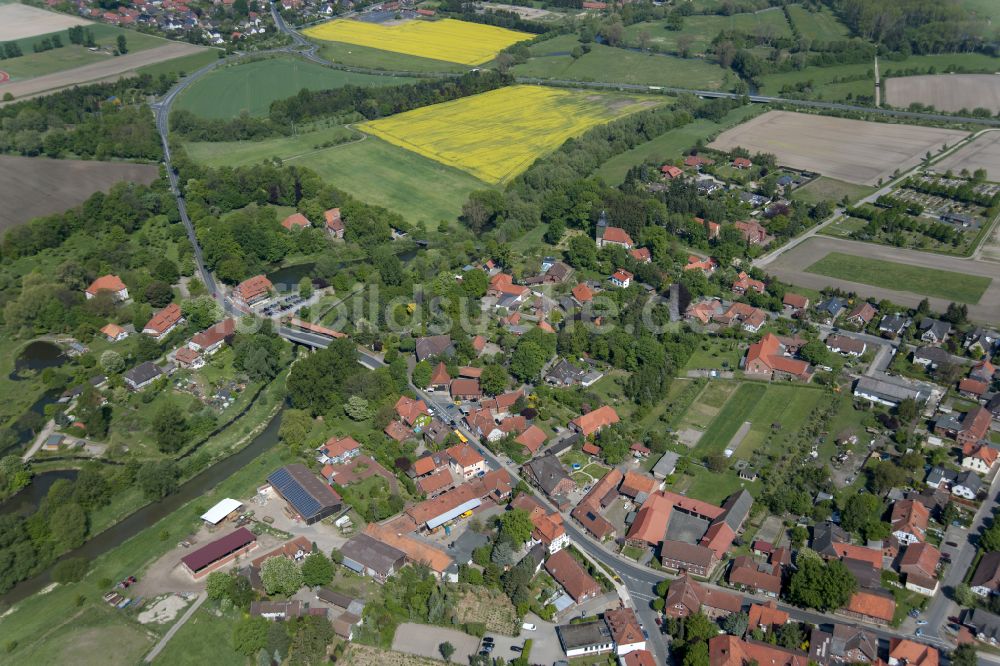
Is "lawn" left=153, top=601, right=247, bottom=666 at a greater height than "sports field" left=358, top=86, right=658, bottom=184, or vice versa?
"sports field" left=358, top=86, right=658, bottom=184

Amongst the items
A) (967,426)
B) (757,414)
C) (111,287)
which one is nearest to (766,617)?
(757,414)

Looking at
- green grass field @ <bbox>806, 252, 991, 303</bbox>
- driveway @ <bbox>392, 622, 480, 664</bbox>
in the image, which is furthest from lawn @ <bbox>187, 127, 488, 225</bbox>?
driveway @ <bbox>392, 622, 480, 664</bbox>

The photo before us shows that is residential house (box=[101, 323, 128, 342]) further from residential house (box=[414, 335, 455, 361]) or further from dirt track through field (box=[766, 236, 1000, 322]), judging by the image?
dirt track through field (box=[766, 236, 1000, 322])

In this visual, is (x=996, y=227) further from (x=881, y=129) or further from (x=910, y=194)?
(x=881, y=129)

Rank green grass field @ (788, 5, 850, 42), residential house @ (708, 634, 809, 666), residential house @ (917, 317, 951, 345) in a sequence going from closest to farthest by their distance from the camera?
1. residential house @ (708, 634, 809, 666)
2. residential house @ (917, 317, 951, 345)
3. green grass field @ (788, 5, 850, 42)

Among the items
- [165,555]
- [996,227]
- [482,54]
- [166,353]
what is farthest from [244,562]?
[482,54]

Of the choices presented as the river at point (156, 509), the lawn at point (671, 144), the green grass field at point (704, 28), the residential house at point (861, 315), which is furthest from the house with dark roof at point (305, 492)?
the green grass field at point (704, 28)

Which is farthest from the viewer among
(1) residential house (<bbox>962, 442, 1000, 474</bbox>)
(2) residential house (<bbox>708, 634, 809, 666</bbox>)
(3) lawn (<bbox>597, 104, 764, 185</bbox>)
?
(3) lawn (<bbox>597, 104, 764, 185</bbox>)
